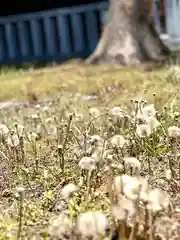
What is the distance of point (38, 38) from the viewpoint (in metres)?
15.8

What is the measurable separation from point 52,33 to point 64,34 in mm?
331

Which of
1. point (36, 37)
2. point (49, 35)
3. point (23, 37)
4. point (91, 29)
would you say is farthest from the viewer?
point (23, 37)

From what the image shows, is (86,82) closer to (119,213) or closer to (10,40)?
(119,213)

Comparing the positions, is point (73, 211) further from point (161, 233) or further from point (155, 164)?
point (155, 164)

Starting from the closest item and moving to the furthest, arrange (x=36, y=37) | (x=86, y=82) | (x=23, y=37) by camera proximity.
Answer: (x=86, y=82) → (x=36, y=37) → (x=23, y=37)

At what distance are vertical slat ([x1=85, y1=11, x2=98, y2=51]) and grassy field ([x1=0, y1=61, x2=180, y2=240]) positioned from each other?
340 inches

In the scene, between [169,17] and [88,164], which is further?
[169,17]

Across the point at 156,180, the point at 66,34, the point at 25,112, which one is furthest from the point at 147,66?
the point at 156,180

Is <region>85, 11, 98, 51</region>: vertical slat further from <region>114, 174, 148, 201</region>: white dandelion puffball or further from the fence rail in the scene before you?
<region>114, 174, 148, 201</region>: white dandelion puffball

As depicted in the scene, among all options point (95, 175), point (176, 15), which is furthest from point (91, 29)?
point (95, 175)

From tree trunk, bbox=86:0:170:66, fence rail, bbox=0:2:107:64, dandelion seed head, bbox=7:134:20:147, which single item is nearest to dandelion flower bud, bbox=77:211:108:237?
dandelion seed head, bbox=7:134:20:147

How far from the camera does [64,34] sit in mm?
15414

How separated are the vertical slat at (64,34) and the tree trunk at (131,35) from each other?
4.42 meters

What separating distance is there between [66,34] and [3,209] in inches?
478
